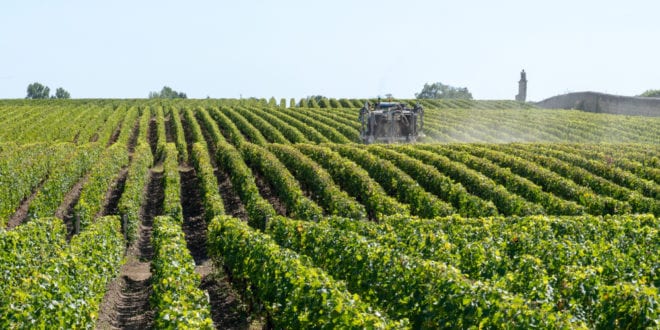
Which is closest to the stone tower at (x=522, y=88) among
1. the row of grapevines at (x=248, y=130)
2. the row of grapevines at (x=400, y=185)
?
the row of grapevines at (x=248, y=130)

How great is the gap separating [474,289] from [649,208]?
14149 mm

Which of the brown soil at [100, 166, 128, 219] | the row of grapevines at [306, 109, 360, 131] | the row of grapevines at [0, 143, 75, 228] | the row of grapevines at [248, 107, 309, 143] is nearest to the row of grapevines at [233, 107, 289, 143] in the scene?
the row of grapevines at [248, 107, 309, 143]

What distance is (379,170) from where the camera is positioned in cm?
2827

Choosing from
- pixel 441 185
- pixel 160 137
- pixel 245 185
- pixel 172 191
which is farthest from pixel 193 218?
pixel 160 137

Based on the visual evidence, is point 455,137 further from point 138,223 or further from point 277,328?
point 277,328

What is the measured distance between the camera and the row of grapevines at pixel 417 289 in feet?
31.5

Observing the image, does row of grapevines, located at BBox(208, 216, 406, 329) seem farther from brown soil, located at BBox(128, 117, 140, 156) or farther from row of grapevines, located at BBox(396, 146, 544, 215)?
brown soil, located at BBox(128, 117, 140, 156)

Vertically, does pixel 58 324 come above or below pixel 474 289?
below

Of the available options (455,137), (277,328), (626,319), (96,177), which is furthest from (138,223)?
(455,137)

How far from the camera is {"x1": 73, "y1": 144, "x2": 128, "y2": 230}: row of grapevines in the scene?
22.7 m

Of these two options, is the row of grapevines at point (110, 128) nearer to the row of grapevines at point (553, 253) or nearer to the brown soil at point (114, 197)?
the brown soil at point (114, 197)

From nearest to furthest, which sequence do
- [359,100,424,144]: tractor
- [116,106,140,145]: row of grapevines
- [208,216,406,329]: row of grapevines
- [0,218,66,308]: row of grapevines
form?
[208,216,406,329]: row of grapevines → [0,218,66,308]: row of grapevines → [359,100,424,144]: tractor → [116,106,140,145]: row of grapevines

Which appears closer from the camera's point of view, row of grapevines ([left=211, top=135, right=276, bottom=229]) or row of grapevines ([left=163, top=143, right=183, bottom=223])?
row of grapevines ([left=211, top=135, right=276, bottom=229])

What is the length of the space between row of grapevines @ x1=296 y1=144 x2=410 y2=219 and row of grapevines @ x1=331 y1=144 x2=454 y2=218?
756 mm
